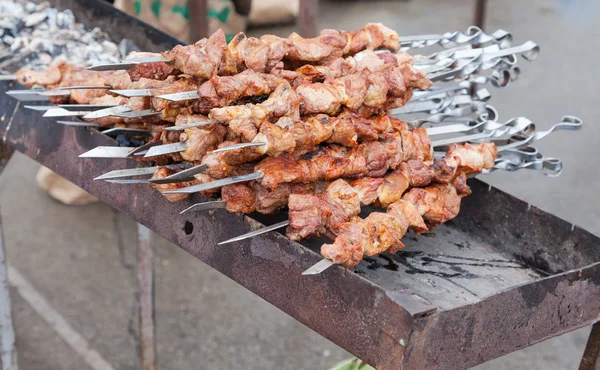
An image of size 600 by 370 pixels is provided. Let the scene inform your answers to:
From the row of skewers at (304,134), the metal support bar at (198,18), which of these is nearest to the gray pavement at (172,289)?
the metal support bar at (198,18)

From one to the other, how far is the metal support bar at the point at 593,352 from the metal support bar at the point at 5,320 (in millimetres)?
2448

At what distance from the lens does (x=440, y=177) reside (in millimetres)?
2279

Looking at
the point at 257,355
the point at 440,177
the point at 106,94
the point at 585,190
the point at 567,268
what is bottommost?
the point at 257,355

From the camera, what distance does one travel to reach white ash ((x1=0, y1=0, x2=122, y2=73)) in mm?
3441

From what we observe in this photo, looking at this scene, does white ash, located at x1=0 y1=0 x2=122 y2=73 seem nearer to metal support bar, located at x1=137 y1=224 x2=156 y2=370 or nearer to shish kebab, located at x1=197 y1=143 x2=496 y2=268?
metal support bar, located at x1=137 y1=224 x2=156 y2=370

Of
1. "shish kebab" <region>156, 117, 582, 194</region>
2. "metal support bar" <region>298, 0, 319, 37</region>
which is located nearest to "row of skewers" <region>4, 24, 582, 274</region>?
"shish kebab" <region>156, 117, 582, 194</region>

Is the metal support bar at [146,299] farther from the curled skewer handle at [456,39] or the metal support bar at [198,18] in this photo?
the metal support bar at [198,18]

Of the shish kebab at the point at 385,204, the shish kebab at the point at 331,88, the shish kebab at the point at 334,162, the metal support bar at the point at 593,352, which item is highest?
the shish kebab at the point at 331,88

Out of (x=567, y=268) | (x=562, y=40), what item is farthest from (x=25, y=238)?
(x=562, y=40)

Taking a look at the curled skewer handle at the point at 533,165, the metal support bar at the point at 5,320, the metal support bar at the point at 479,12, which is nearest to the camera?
the curled skewer handle at the point at 533,165

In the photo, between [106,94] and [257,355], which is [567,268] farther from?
[257,355]

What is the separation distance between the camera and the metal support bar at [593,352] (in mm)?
2152

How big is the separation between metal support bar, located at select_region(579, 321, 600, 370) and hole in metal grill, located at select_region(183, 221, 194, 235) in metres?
1.30

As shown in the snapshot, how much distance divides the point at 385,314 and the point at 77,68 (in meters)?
1.88
